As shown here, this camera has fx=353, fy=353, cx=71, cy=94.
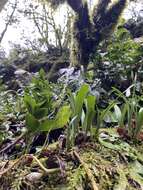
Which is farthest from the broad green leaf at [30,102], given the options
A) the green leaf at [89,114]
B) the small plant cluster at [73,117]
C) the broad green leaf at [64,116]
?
the green leaf at [89,114]

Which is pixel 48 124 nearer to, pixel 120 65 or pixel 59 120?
pixel 59 120

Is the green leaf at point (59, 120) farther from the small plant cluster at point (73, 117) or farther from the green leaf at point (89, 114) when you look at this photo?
the green leaf at point (89, 114)

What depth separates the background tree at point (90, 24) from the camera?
170 inches

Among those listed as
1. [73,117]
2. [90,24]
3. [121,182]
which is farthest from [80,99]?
[90,24]

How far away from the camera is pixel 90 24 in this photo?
4.48 metres

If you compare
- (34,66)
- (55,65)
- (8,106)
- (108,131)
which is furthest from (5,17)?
(108,131)

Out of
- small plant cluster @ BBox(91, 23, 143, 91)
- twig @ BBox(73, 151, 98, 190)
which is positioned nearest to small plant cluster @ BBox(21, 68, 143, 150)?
twig @ BBox(73, 151, 98, 190)

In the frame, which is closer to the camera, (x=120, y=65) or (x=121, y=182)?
(x=121, y=182)

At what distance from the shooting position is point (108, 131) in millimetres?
1649

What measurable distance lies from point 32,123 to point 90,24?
3358 mm

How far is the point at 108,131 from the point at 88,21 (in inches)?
121

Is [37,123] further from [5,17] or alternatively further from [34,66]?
[5,17]

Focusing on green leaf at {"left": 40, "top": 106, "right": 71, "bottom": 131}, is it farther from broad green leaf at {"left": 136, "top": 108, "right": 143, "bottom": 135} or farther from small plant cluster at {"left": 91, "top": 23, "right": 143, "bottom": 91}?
small plant cluster at {"left": 91, "top": 23, "right": 143, "bottom": 91}

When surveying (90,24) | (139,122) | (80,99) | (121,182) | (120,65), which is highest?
(90,24)
